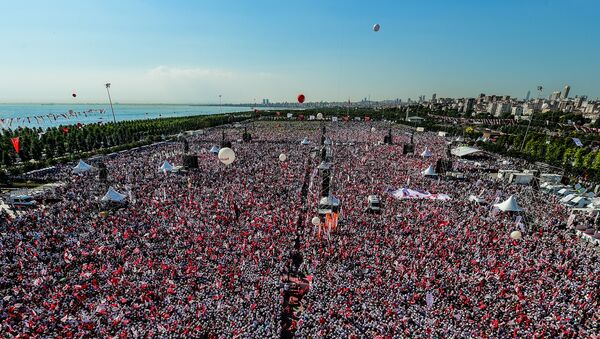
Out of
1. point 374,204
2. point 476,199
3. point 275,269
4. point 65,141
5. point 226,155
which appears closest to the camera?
point 275,269

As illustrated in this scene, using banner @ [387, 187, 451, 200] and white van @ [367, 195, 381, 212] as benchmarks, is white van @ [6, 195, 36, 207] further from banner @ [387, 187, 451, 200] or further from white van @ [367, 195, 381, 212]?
banner @ [387, 187, 451, 200]

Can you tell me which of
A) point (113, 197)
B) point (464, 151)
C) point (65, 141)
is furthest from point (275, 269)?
point (65, 141)

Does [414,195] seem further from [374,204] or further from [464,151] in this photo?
[464,151]

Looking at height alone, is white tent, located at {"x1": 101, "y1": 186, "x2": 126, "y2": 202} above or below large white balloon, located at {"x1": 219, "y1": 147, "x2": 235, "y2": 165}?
below

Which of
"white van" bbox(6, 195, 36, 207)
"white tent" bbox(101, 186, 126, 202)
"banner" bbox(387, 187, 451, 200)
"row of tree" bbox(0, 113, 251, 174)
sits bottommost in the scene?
"banner" bbox(387, 187, 451, 200)

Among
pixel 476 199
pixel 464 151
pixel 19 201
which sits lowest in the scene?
pixel 476 199

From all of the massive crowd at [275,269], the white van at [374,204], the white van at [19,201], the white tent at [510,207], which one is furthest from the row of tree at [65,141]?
the white tent at [510,207]

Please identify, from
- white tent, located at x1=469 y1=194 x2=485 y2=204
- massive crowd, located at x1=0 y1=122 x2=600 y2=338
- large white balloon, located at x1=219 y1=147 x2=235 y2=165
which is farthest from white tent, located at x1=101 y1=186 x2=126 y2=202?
white tent, located at x1=469 y1=194 x2=485 y2=204

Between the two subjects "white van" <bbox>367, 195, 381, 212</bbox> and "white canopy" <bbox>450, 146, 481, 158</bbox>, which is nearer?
"white van" <bbox>367, 195, 381, 212</bbox>

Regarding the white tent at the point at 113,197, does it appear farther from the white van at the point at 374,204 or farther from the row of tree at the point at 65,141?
the row of tree at the point at 65,141
